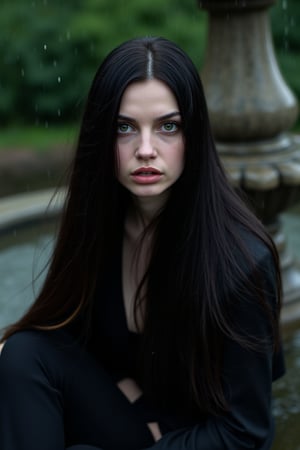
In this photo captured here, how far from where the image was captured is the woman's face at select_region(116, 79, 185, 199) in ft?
6.15

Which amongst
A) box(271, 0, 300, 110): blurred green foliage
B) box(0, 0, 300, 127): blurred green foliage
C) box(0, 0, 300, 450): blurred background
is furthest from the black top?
box(271, 0, 300, 110): blurred green foliage

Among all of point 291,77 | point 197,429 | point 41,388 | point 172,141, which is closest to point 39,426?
point 41,388

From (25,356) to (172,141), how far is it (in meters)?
0.64

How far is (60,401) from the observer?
2.07 meters

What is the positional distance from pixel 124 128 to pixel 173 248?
0.34 m

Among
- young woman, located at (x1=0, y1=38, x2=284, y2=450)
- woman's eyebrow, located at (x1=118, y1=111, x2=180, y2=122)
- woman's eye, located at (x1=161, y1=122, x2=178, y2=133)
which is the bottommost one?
young woman, located at (x1=0, y1=38, x2=284, y2=450)

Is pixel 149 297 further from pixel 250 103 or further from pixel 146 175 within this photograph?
pixel 250 103

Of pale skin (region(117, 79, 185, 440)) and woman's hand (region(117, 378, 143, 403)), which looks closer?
pale skin (region(117, 79, 185, 440))

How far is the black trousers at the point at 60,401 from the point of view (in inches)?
77.4

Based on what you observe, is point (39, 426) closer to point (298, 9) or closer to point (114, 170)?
point (114, 170)

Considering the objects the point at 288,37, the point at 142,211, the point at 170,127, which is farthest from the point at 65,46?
the point at 170,127

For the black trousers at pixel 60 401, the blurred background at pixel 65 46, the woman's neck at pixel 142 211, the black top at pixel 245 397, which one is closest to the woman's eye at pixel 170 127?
the woman's neck at pixel 142 211

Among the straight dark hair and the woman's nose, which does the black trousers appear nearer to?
the straight dark hair

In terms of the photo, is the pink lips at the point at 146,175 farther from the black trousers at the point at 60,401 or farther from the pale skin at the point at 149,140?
the black trousers at the point at 60,401
